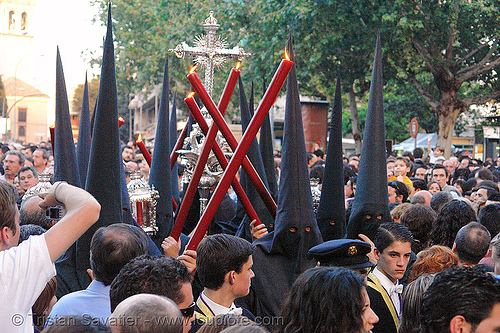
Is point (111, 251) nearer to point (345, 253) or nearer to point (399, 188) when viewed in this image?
point (345, 253)

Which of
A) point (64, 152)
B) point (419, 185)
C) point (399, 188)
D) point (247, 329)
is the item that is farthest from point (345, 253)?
point (419, 185)

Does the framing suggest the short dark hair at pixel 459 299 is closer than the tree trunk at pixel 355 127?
Yes

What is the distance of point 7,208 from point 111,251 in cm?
65

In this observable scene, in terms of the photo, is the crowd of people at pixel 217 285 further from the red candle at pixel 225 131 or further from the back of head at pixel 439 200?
the back of head at pixel 439 200

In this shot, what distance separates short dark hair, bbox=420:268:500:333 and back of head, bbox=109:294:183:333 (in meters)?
1.03

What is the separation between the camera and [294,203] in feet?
12.9

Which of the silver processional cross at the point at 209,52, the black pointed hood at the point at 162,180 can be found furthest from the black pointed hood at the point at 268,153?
the black pointed hood at the point at 162,180

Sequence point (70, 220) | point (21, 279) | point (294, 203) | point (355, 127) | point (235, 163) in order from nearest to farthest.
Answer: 1. point (21, 279)
2. point (70, 220)
3. point (294, 203)
4. point (235, 163)
5. point (355, 127)

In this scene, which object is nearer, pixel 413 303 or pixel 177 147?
pixel 413 303

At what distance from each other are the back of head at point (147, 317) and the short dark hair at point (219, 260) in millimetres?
1180

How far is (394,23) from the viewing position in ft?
56.5

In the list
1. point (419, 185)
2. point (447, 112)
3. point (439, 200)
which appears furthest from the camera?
point (447, 112)

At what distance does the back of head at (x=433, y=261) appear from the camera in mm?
4016

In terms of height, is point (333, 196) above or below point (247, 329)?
above
